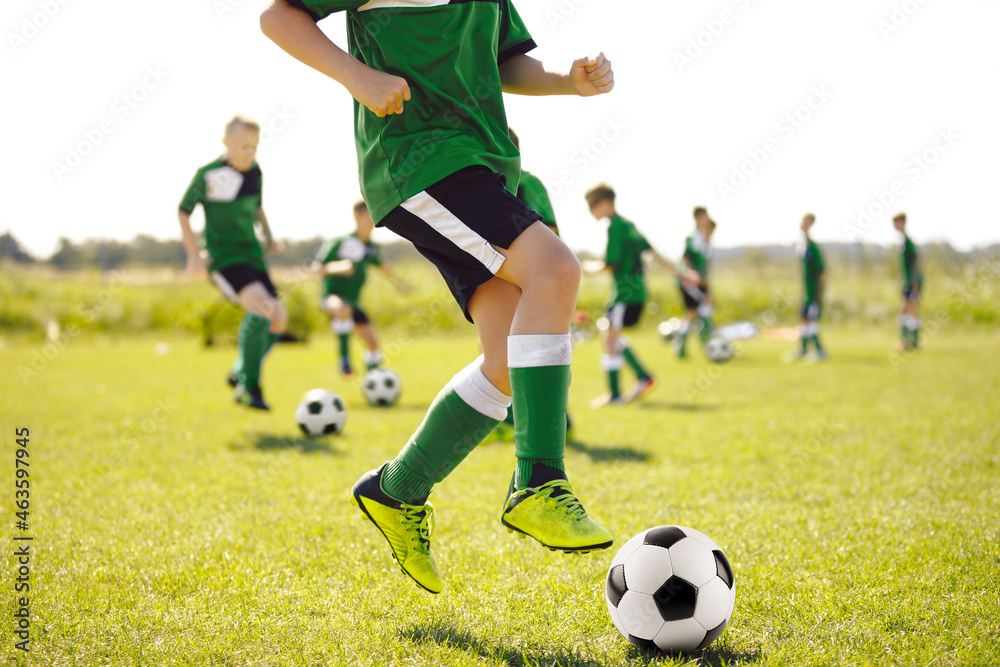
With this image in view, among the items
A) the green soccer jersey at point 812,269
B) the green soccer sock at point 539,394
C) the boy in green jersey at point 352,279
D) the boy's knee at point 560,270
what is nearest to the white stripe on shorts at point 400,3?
the boy's knee at point 560,270

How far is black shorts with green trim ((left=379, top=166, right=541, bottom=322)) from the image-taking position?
72.2 inches

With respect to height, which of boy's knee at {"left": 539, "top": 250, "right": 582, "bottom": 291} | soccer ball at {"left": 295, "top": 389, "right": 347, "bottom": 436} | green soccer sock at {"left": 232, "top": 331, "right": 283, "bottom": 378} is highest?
boy's knee at {"left": 539, "top": 250, "right": 582, "bottom": 291}

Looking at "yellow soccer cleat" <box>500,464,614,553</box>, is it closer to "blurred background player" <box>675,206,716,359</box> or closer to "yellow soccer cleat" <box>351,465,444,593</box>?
"yellow soccer cleat" <box>351,465,444,593</box>

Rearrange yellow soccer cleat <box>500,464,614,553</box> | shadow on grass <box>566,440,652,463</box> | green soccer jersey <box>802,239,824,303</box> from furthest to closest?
green soccer jersey <box>802,239,824,303</box> → shadow on grass <box>566,440,652,463</box> → yellow soccer cleat <box>500,464,614,553</box>

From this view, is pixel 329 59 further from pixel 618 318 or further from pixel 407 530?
pixel 618 318

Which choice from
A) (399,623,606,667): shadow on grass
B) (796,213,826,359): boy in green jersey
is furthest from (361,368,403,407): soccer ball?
(796,213,826,359): boy in green jersey

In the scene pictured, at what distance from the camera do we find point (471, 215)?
6.00 feet

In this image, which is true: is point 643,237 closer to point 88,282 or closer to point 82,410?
point 82,410

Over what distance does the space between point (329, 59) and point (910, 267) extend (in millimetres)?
13387

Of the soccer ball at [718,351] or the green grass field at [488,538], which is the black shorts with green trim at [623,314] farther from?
the soccer ball at [718,351]

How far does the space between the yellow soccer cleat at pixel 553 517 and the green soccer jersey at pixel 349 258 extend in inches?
291

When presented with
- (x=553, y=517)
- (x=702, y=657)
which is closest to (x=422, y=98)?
(x=553, y=517)

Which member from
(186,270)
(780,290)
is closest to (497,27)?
(186,270)

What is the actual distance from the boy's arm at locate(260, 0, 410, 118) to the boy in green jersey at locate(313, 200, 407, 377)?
6.72 m
